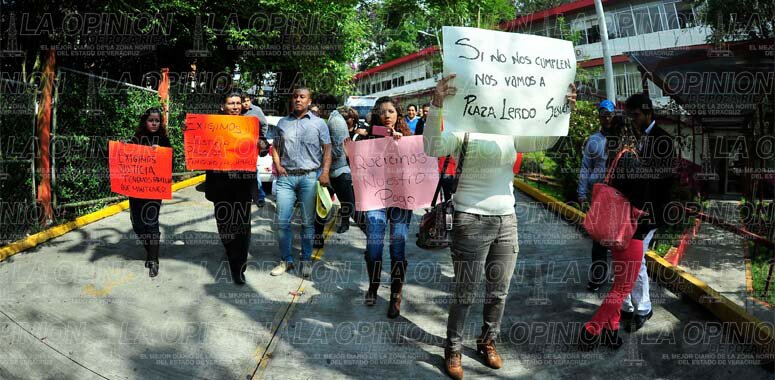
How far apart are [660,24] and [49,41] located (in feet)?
87.8

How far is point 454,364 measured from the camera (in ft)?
12.6

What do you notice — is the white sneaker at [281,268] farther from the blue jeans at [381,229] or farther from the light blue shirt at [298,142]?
the blue jeans at [381,229]

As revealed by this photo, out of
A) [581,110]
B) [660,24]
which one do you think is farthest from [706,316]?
[660,24]

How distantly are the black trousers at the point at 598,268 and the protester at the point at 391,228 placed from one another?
1998 millimetres

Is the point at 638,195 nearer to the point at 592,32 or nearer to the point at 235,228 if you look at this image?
the point at 235,228

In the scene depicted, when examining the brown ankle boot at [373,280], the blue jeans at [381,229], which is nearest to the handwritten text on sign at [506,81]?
the blue jeans at [381,229]

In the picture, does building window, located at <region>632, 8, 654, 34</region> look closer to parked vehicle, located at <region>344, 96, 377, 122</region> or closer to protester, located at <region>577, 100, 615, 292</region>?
parked vehicle, located at <region>344, 96, 377, 122</region>

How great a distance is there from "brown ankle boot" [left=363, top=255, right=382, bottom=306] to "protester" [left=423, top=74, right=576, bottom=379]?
141 centimetres

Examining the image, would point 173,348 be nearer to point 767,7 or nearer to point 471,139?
point 471,139

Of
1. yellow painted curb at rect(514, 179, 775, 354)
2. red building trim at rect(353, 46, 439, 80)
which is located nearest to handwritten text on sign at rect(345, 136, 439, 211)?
yellow painted curb at rect(514, 179, 775, 354)

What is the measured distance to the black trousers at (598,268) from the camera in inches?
215

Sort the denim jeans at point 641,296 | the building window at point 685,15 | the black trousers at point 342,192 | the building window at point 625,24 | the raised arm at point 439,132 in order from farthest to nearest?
1. the building window at point 625,24
2. the building window at point 685,15
3. the black trousers at point 342,192
4. the denim jeans at point 641,296
5. the raised arm at point 439,132

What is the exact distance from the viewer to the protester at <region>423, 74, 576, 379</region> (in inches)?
143

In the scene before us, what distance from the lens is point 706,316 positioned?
15.6 feet
